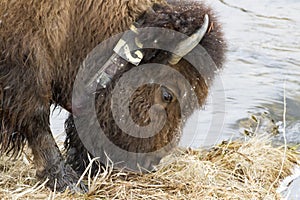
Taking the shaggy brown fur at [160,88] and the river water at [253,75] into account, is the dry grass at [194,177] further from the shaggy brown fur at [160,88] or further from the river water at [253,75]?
the river water at [253,75]

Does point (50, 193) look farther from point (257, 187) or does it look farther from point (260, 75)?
point (260, 75)

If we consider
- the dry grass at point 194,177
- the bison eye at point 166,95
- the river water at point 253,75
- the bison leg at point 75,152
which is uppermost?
the bison eye at point 166,95

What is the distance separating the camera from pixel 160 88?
491 cm

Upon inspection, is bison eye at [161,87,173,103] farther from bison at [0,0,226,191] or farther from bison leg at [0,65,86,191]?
bison leg at [0,65,86,191]

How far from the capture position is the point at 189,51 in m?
4.79

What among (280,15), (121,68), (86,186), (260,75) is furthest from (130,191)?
(280,15)

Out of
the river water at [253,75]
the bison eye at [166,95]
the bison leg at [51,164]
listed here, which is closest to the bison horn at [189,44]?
the bison eye at [166,95]

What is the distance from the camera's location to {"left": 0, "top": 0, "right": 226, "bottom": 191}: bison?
15.5 feet

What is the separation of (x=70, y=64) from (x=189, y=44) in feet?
2.51

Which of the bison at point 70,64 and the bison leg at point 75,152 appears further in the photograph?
the bison leg at point 75,152

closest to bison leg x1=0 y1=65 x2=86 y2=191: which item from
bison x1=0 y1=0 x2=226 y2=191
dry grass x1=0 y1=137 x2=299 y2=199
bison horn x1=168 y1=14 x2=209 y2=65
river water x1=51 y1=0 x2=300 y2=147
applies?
bison x1=0 y1=0 x2=226 y2=191

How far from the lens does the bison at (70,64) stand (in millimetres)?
4730

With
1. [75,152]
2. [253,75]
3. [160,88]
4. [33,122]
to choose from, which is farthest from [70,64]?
[253,75]

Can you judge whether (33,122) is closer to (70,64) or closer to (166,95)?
(70,64)
